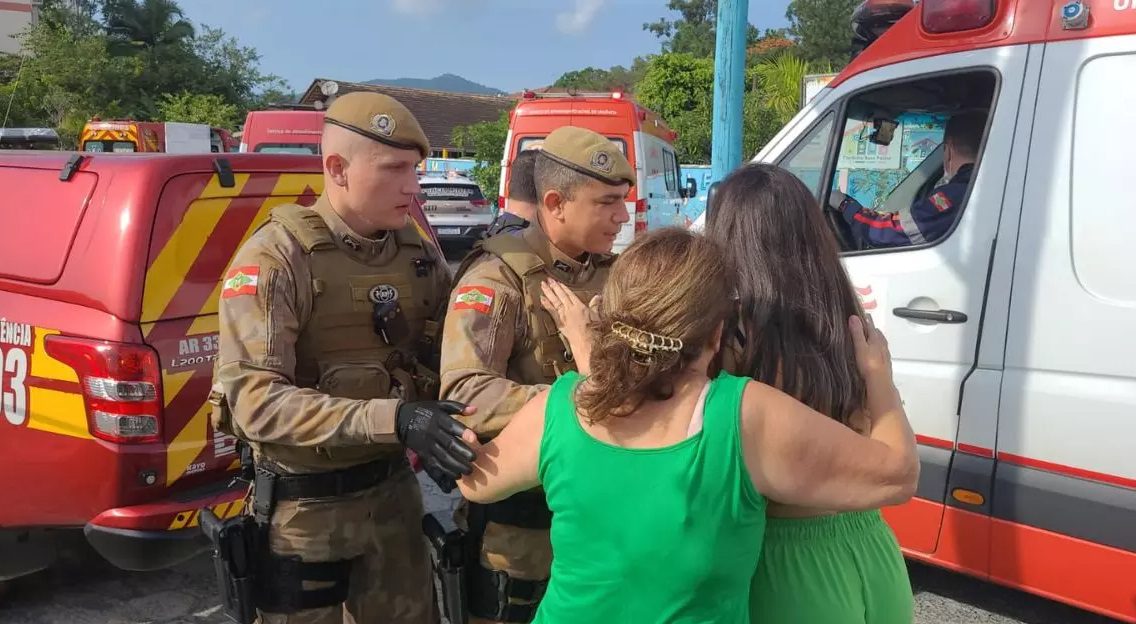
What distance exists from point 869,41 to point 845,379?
9.10ft

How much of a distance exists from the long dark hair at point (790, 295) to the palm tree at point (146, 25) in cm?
4784

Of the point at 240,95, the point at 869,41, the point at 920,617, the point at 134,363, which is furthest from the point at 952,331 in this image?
the point at 240,95

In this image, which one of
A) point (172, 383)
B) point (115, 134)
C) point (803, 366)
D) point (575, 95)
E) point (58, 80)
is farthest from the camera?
point (58, 80)

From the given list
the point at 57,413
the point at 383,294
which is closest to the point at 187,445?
the point at 57,413

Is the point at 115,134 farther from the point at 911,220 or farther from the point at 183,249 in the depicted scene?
the point at 911,220

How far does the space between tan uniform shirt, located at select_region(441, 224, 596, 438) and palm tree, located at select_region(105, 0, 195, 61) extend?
155 ft

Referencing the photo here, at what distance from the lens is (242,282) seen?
6.52 ft

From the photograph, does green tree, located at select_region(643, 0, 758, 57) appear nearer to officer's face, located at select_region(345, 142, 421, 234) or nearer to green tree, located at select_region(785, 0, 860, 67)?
green tree, located at select_region(785, 0, 860, 67)

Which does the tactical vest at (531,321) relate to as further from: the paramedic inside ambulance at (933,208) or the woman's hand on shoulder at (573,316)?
the paramedic inside ambulance at (933,208)

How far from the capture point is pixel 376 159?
2.10 m

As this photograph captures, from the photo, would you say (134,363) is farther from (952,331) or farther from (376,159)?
(952,331)

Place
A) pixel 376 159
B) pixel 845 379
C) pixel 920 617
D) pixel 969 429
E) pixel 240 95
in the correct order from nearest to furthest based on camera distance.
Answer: pixel 845 379 < pixel 376 159 < pixel 969 429 < pixel 920 617 < pixel 240 95

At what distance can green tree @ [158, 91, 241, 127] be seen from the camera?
3362cm

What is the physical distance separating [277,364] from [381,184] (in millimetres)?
502
